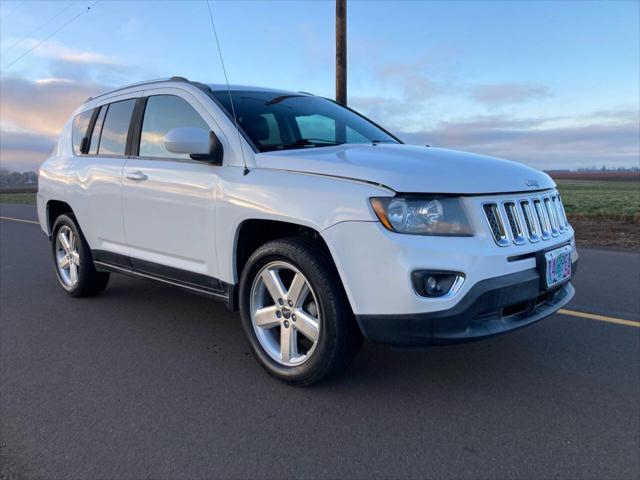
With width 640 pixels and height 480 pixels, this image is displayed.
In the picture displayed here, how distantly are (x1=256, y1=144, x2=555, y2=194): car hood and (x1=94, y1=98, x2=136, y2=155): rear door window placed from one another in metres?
1.74

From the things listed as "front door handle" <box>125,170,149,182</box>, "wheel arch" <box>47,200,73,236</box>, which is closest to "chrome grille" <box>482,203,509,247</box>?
"front door handle" <box>125,170,149,182</box>

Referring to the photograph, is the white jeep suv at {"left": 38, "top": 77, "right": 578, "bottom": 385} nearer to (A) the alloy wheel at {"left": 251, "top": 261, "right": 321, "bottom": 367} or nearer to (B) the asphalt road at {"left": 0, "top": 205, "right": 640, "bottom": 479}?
(A) the alloy wheel at {"left": 251, "top": 261, "right": 321, "bottom": 367}

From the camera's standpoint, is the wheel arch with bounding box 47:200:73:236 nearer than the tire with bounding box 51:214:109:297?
No

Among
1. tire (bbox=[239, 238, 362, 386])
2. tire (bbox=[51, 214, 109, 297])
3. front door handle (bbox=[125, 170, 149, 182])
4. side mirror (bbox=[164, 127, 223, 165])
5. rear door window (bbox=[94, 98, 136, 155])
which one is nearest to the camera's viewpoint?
tire (bbox=[239, 238, 362, 386])

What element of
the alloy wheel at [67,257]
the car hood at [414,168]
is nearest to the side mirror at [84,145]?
the alloy wheel at [67,257]

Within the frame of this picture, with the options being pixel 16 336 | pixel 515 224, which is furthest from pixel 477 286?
pixel 16 336

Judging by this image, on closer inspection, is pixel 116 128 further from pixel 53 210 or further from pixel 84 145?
pixel 53 210

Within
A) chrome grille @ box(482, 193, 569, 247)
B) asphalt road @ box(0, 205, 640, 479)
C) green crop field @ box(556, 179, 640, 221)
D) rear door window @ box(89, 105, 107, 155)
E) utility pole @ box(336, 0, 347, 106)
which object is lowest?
asphalt road @ box(0, 205, 640, 479)

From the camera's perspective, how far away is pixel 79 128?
519 cm

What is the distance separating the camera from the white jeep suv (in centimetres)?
262

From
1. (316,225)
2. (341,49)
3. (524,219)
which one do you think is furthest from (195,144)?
(341,49)

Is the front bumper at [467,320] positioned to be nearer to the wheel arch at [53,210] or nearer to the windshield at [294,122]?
the windshield at [294,122]

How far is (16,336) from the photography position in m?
4.10

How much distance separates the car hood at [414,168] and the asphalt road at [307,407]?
3.92 ft
